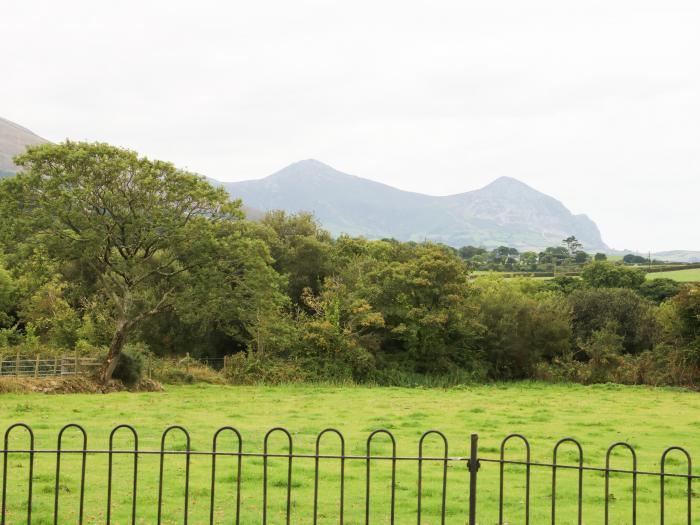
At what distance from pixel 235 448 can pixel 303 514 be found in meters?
5.24

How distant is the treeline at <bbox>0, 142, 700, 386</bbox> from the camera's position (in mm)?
28281

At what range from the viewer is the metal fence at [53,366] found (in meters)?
29.2

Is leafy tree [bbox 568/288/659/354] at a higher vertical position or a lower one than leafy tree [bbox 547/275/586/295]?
lower

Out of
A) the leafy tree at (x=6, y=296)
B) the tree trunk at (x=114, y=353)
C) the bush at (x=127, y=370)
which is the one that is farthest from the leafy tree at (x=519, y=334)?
the leafy tree at (x=6, y=296)

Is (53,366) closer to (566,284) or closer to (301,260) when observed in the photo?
(301,260)

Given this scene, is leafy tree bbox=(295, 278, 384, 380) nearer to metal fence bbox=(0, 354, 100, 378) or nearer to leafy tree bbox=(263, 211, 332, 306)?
leafy tree bbox=(263, 211, 332, 306)

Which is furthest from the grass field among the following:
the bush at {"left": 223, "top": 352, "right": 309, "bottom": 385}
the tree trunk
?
the bush at {"left": 223, "top": 352, "right": 309, "bottom": 385}

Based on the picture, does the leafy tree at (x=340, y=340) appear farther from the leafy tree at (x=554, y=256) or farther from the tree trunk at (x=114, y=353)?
the leafy tree at (x=554, y=256)

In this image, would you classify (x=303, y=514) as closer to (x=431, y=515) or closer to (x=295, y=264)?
(x=431, y=515)

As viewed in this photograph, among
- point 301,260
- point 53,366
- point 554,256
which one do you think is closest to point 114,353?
point 53,366

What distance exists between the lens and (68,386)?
2769 centimetres

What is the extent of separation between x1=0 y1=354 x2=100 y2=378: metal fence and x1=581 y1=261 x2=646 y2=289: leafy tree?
147ft

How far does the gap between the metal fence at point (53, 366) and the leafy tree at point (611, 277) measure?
147 ft

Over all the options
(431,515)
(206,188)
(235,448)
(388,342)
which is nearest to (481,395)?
(388,342)
